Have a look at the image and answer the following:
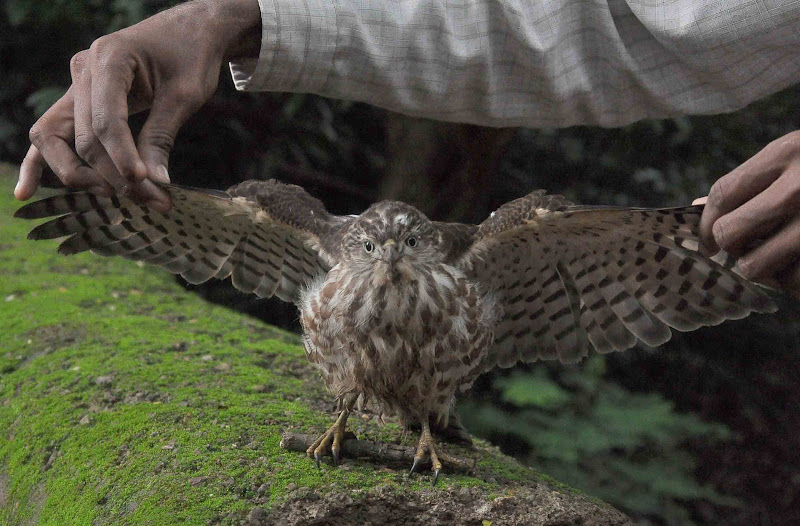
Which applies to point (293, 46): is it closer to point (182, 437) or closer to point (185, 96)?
point (185, 96)

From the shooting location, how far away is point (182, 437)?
3051 millimetres

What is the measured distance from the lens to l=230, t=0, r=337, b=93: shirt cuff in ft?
8.96

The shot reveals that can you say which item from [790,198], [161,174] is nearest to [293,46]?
[161,174]

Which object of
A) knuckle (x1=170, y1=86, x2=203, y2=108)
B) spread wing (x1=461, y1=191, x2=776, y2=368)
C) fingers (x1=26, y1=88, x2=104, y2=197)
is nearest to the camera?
fingers (x1=26, y1=88, x2=104, y2=197)

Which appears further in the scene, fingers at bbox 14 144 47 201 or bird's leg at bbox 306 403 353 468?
bird's leg at bbox 306 403 353 468

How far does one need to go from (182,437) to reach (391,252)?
1.02 m

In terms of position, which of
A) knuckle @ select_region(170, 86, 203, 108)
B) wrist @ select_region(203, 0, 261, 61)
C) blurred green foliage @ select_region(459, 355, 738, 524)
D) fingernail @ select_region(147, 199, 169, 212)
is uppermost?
wrist @ select_region(203, 0, 261, 61)

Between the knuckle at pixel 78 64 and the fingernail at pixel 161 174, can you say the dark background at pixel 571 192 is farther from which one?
the fingernail at pixel 161 174

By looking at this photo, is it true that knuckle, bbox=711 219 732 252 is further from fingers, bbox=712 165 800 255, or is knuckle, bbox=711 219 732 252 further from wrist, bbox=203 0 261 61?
wrist, bbox=203 0 261 61

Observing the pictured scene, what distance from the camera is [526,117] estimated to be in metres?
3.23

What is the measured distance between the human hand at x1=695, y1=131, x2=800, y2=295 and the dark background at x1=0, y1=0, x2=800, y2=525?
295 centimetres

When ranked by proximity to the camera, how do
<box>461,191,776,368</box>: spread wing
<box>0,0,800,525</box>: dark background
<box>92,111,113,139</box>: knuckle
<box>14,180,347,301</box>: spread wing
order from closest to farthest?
1. <box>92,111,113,139</box>: knuckle
2. <box>461,191,776,368</box>: spread wing
3. <box>14,180,347,301</box>: spread wing
4. <box>0,0,800,525</box>: dark background

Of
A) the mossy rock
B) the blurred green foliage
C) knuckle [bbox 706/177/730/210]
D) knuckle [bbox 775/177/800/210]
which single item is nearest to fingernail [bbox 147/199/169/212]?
the mossy rock

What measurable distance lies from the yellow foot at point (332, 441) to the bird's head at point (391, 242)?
55cm
